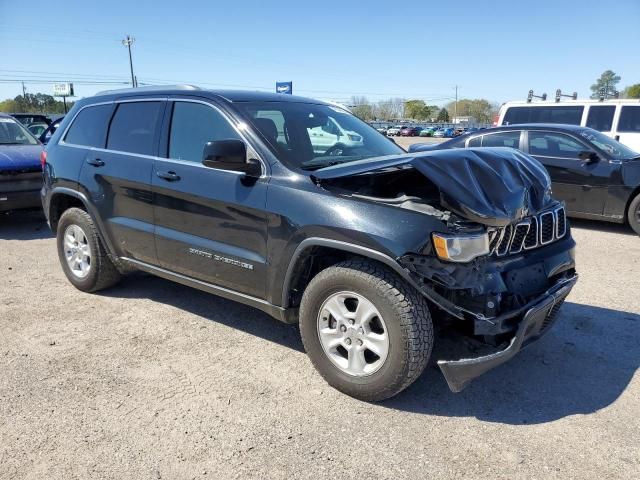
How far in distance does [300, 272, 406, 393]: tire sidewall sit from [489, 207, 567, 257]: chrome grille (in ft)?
2.35

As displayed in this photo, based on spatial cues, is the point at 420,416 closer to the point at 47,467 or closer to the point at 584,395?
the point at 584,395

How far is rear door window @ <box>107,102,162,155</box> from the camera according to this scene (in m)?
4.28

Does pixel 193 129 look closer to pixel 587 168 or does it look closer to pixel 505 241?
pixel 505 241

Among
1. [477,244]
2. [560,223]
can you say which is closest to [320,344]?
[477,244]

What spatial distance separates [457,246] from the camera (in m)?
2.82

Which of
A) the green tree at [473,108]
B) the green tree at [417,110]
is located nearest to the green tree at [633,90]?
the green tree at [473,108]

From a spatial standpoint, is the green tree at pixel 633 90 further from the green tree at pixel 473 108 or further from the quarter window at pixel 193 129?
the quarter window at pixel 193 129

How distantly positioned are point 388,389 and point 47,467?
71.1 inches

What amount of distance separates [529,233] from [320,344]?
Result: 148 centimetres

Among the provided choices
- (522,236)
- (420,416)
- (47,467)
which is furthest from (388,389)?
(47,467)

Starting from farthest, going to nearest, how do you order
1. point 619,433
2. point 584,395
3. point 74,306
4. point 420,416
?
1. point 74,306
2. point 584,395
3. point 420,416
4. point 619,433

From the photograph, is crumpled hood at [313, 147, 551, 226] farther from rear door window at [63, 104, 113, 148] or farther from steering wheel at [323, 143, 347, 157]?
rear door window at [63, 104, 113, 148]

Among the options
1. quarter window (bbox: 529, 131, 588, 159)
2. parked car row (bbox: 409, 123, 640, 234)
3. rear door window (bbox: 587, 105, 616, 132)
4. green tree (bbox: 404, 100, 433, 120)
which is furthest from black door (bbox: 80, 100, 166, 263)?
green tree (bbox: 404, 100, 433, 120)

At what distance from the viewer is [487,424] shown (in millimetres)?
2984
